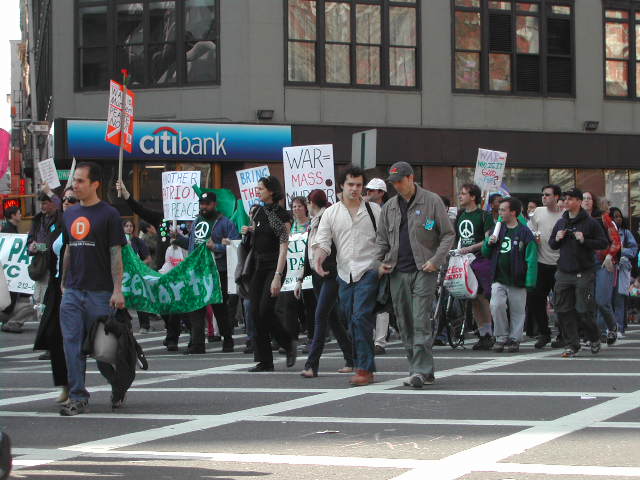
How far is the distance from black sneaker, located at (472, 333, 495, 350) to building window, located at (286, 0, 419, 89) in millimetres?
15681

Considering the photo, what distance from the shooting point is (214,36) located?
29.6m

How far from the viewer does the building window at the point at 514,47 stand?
104 ft

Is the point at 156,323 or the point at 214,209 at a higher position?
the point at 214,209

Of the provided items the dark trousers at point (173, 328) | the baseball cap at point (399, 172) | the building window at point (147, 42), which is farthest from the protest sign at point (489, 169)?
the building window at point (147, 42)

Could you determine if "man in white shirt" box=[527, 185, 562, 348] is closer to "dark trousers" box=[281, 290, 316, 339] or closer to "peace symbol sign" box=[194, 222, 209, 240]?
"dark trousers" box=[281, 290, 316, 339]

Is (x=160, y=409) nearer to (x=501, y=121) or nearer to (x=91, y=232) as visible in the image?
(x=91, y=232)

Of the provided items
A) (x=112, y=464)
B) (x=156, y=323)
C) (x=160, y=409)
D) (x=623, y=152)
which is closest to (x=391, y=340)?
(x=156, y=323)

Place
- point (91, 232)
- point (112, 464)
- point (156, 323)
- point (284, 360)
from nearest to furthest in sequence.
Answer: point (112, 464)
point (91, 232)
point (284, 360)
point (156, 323)

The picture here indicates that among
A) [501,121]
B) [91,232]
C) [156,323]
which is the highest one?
[501,121]

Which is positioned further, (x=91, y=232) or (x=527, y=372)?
(x=527, y=372)

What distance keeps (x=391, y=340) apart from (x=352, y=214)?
569 centimetres

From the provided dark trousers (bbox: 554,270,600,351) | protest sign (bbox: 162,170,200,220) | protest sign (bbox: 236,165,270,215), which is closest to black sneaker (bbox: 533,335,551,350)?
dark trousers (bbox: 554,270,600,351)

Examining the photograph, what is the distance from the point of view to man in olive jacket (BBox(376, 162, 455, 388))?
10.9 m

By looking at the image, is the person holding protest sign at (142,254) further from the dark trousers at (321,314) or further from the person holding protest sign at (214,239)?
the dark trousers at (321,314)
